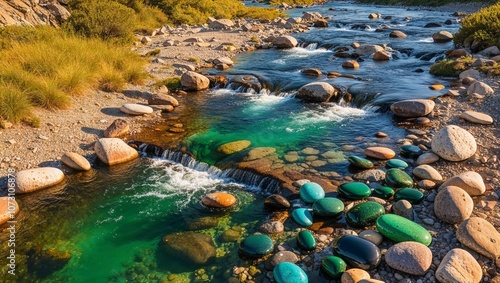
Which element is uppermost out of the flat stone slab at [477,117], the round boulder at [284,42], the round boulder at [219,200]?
the round boulder at [284,42]

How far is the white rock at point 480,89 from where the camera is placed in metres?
10.8

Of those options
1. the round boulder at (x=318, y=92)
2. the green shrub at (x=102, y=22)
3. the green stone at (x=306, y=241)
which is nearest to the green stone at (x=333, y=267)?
the green stone at (x=306, y=241)

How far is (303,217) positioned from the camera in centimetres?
614

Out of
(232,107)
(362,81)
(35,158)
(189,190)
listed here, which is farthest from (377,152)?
(35,158)

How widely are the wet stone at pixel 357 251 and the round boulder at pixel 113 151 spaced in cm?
554

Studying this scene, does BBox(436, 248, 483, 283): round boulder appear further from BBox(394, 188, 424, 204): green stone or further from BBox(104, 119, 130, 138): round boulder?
BBox(104, 119, 130, 138): round boulder

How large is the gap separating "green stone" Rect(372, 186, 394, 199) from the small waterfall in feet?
6.07

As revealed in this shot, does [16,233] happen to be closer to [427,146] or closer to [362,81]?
[427,146]

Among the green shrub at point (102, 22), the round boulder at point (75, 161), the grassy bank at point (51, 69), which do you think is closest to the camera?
the round boulder at point (75, 161)

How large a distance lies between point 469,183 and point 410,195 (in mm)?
1053

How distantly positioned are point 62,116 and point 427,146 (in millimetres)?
9450

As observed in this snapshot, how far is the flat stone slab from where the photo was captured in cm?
914

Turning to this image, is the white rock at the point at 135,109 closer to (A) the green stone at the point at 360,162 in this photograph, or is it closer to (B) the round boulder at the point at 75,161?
(B) the round boulder at the point at 75,161

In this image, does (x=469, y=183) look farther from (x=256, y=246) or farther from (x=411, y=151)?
(x=256, y=246)
